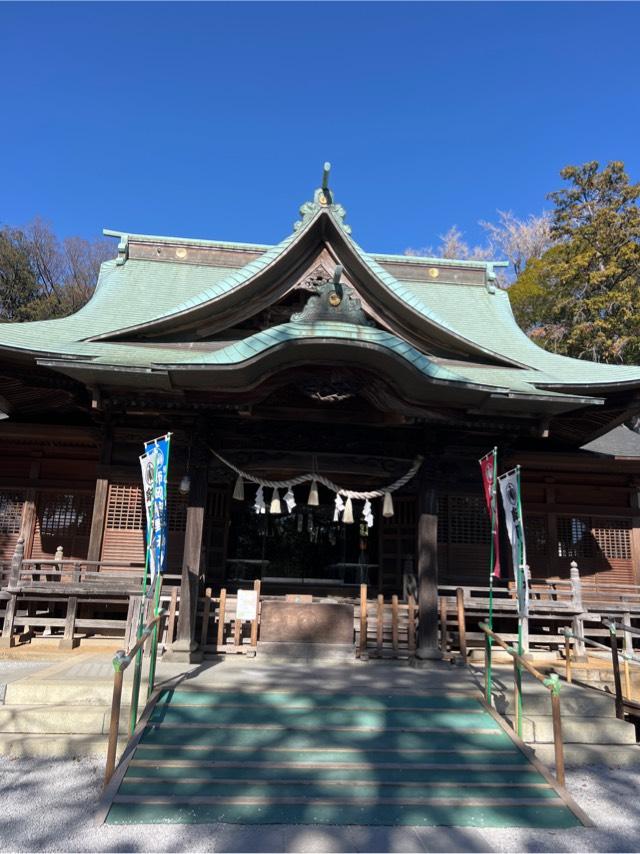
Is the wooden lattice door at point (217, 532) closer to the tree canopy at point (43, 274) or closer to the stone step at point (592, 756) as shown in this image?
the stone step at point (592, 756)

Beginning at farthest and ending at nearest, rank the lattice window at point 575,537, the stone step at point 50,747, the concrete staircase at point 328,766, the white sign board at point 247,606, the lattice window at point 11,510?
the lattice window at point 575,537 < the lattice window at point 11,510 < the white sign board at point 247,606 < the stone step at point 50,747 < the concrete staircase at point 328,766

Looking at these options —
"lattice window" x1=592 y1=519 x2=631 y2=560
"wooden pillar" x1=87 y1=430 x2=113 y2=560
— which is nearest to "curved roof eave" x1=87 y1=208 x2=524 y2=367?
"wooden pillar" x1=87 y1=430 x2=113 y2=560

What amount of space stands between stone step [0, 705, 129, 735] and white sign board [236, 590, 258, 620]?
2.75m

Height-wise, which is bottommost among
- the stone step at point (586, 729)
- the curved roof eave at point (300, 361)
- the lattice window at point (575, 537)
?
the stone step at point (586, 729)

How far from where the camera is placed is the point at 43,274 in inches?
1537

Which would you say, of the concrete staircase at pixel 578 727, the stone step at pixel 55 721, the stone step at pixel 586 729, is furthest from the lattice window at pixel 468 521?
the stone step at pixel 55 721

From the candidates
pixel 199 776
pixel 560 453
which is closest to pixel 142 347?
pixel 199 776

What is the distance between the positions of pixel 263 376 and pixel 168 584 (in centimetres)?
455

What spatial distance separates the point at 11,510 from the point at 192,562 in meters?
5.64

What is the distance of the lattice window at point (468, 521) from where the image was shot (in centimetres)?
1166

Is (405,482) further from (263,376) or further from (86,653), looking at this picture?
(86,653)

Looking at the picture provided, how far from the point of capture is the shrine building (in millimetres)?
8773

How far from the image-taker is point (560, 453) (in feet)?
40.3

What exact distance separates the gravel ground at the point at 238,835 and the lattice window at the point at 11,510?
7.66m
